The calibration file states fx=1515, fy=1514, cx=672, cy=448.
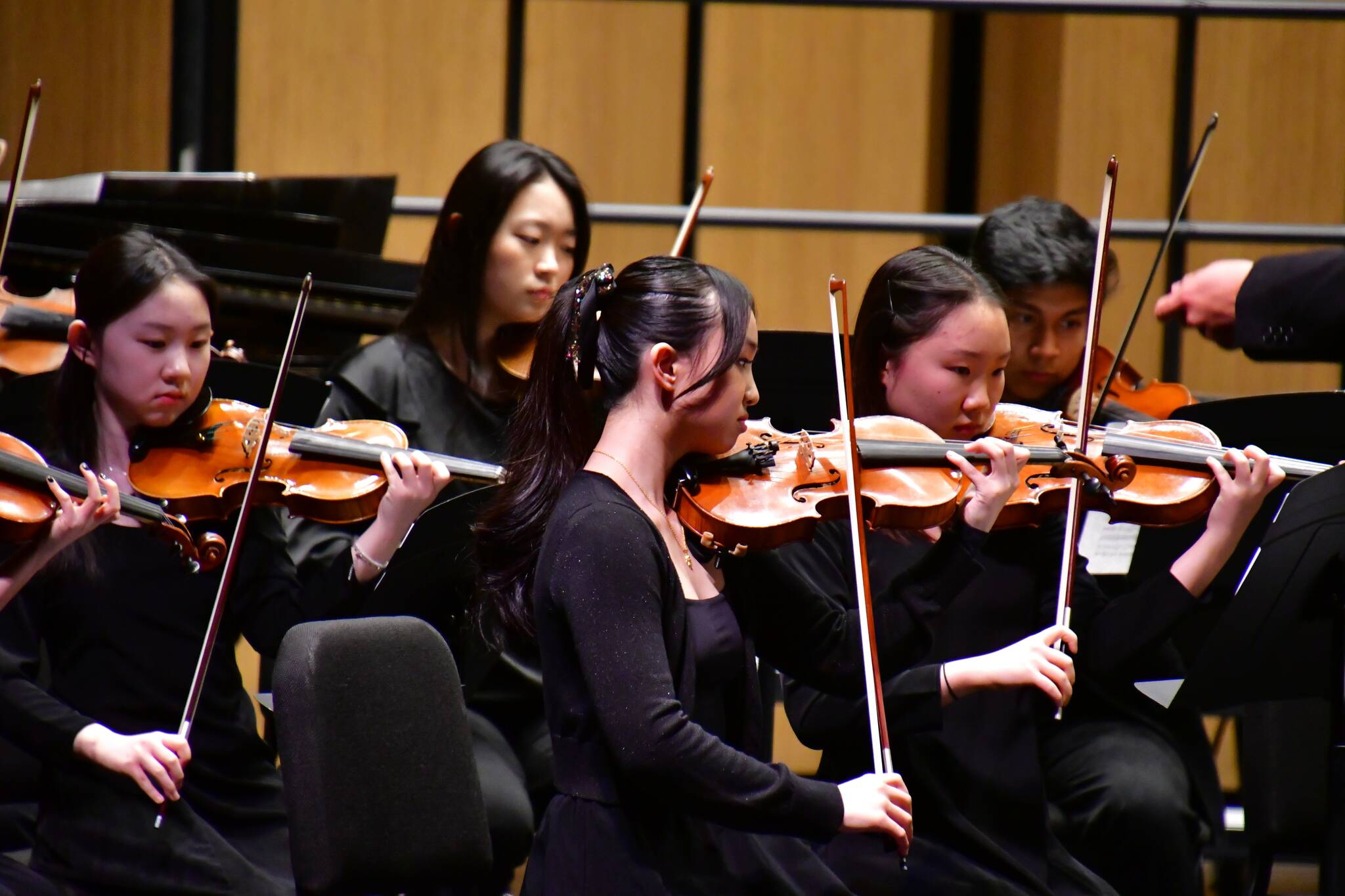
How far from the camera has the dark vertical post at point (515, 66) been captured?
3.74 metres

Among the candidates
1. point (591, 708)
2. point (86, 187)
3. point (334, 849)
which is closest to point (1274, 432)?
point (591, 708)

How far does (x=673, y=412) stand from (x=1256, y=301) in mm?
977

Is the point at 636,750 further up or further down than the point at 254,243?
further down

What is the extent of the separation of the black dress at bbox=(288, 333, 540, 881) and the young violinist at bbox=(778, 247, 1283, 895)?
0.47 metres

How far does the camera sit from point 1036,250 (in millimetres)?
2418

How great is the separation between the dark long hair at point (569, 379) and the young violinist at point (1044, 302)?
879 mm

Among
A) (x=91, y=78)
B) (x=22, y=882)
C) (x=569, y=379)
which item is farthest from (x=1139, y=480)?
(x=91, y=78)

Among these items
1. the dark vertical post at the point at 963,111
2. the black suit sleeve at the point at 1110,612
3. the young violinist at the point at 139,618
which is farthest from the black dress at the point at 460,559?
the dark vertical post at the point at 963,111

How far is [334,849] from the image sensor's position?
1553 millimetres

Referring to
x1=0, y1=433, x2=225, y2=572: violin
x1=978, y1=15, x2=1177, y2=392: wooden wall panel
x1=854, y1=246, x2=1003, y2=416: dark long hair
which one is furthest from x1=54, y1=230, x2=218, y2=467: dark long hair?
x1=978, y1=15, x2=1177, y2=392: wooden wall panel

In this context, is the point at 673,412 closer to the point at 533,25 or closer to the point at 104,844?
the point at 104,844

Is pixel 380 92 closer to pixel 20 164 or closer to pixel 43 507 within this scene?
pixel 20 164

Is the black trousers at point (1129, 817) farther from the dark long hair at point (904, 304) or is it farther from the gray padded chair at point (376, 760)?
the gray padded chair at point (376, 760)

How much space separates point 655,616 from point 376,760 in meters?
0.35
